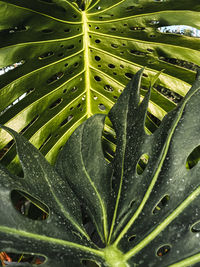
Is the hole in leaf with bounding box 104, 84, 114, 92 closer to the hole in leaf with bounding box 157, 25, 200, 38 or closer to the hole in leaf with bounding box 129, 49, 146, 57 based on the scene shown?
the hole in leaf with bounding box 129, 49, 146, 57

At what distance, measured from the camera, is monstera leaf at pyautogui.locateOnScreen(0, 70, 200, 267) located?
20.1 inches

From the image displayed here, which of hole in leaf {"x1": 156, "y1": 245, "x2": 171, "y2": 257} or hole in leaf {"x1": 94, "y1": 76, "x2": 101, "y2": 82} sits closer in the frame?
hole in leaf {"x1": 156, "y1": 245, "x2": 171, "y2": 257}

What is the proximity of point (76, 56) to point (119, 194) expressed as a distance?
19.7 inches

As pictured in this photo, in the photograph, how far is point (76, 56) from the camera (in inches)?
36.5

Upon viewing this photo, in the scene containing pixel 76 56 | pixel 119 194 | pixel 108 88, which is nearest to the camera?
pixel 119 194

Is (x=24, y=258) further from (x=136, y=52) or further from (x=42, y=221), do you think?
(x=136, y=52)

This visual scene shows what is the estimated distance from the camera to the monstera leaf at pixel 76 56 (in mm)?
787

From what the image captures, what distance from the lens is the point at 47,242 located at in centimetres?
51

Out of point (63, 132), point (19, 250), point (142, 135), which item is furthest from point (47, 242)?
point (63, 132)

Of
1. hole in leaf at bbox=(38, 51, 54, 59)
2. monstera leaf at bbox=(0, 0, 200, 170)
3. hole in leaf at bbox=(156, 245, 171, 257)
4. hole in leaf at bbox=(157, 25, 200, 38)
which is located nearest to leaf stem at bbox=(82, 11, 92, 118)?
monstera leaf at bbox=(0, 0, 200, 170)

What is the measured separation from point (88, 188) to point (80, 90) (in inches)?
17.1

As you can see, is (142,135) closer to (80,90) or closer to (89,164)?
(89,164)

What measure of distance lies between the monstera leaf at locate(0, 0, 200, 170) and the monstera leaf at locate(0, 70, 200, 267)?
10.1 inches

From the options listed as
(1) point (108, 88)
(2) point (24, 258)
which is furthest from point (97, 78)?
(2) point (24, 258)
